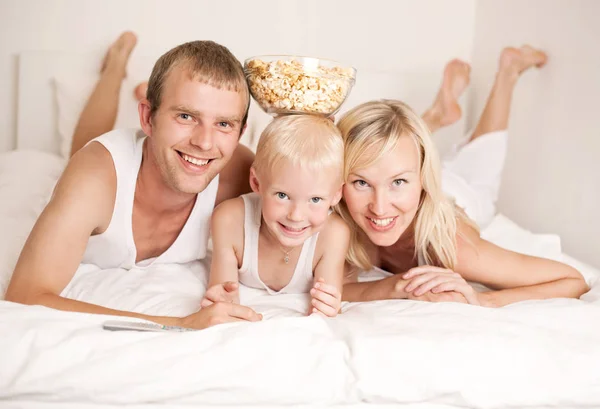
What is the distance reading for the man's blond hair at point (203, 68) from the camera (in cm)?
169

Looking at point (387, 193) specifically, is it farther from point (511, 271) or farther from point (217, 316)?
point (217, 316)

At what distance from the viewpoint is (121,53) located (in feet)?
9.89

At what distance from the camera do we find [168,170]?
177 centimetres

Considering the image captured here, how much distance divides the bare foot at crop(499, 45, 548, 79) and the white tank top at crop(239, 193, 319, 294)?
60.7 inches

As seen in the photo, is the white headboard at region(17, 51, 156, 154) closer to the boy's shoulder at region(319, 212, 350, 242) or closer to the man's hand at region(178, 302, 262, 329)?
the boy's shoulder at region(319, 212, 350, 242)

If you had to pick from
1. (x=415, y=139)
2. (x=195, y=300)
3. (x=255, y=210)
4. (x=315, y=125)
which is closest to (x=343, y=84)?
(x=315, y=125)

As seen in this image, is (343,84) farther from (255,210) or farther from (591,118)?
(591,118)

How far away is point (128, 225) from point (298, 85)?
0.63 metres

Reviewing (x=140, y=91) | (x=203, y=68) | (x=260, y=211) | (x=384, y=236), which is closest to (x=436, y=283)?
(x=384, y=236)

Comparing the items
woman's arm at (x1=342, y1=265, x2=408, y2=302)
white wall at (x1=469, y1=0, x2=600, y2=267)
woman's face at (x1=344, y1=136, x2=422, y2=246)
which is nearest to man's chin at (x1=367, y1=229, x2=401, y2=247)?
woman's face at (x1=344, y1=136, x2=422, y2=246)

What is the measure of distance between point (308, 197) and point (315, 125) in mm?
181

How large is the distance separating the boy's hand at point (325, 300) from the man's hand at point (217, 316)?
0.17 metres

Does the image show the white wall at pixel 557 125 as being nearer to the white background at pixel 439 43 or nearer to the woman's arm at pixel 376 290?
the white background at pixel 439 43

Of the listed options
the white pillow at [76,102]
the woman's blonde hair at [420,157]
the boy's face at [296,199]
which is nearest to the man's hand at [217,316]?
the boy's face at [296,199]
